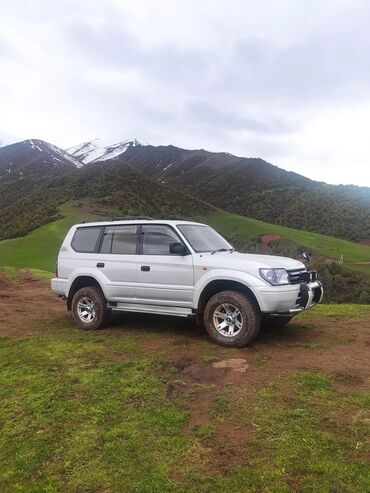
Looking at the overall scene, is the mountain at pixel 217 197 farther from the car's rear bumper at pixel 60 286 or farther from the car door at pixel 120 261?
the car door at pixel 120 261

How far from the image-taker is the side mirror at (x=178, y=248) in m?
7.43

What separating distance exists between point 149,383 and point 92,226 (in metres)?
4.17

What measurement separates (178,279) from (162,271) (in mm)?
347

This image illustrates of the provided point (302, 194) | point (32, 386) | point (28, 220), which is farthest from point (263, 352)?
point (302, 194)

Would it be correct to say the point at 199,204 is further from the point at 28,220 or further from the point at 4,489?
the point at 4,489

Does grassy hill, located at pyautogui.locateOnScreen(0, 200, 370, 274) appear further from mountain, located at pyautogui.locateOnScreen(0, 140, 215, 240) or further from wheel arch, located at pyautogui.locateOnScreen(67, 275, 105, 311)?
wheel arch, located at pyautogui.locateOnScreen(67, 275, 105, 311)

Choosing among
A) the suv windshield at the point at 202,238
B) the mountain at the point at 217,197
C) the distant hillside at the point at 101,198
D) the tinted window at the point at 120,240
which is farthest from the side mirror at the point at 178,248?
the distant hillside at the point at 101,198

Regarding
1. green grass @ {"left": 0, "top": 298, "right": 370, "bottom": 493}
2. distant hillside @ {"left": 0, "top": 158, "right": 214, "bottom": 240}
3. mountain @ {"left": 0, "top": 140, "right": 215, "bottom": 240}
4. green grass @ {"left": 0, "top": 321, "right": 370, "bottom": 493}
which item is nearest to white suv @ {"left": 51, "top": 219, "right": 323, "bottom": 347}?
green grass @ {"left": 0, "top": 298, "right": 370, "bottom": 493}

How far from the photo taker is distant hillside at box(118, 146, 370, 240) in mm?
97625

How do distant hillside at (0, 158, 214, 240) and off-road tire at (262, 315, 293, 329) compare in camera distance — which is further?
distant hillside at (0, 158, 214, 240)

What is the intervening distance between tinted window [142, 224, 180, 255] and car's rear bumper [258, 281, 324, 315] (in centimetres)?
187

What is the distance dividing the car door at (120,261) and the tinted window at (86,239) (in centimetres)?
20

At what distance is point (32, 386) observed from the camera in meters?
5.62

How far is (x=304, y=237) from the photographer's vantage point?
7562cm
